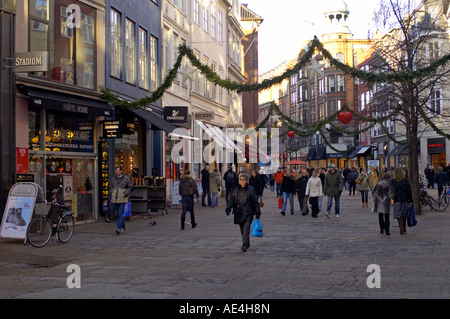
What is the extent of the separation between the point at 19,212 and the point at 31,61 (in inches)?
148

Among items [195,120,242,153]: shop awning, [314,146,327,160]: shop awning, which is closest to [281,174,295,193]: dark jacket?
[195,120,242,153]: shop awning

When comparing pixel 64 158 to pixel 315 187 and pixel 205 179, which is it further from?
pixel 205 179

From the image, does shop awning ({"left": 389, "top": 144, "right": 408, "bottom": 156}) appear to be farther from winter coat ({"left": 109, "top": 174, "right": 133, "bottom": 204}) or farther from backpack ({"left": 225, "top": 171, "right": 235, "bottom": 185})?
winter coat ({"left": 109, "top": 174, "right": 133, "bottom": 204})

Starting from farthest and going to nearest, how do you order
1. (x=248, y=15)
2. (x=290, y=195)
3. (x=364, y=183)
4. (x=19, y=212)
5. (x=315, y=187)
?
(x=248, y=15)
(x=364, y=183)
(x=290, y=195)
(x=315, y=187)
(x=19, y=212)

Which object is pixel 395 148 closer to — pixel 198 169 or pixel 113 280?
pixel 198 169

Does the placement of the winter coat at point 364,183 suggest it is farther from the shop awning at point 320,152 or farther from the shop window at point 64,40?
the shop awning at point 320,152

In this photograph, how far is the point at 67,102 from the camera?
16625 millimetres

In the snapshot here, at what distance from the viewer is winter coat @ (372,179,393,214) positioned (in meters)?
14.8

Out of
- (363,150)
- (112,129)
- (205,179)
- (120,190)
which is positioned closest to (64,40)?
(112,129)

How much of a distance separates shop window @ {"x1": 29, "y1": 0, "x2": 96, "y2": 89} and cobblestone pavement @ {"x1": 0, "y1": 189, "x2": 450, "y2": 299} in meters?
4.87

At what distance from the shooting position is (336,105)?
278 feet

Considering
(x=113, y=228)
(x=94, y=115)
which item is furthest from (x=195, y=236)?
(x=94, y=115)

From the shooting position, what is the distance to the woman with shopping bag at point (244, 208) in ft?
39.4
